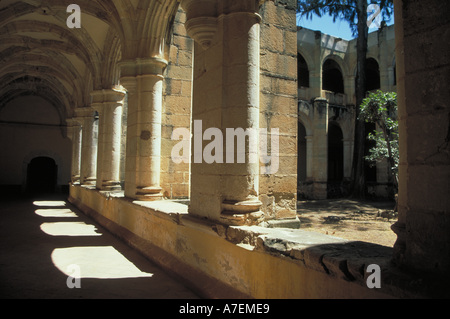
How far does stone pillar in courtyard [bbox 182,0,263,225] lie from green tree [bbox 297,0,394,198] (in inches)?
469

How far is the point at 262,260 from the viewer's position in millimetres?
2408

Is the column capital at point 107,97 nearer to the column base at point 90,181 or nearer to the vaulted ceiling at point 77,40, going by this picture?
the vaulted ceiling at point 77,40

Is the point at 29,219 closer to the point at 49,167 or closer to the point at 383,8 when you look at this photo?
the point at 49,167

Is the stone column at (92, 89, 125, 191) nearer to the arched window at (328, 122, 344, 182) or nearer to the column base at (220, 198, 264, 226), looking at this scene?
the column base at (220, 198, 264, 226)

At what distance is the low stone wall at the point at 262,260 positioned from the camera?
1.72m

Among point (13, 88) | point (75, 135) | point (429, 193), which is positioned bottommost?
point (429, 193)

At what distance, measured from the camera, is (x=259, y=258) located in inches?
95.9

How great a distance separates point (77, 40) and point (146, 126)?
5.09m

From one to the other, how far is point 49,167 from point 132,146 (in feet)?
45.1

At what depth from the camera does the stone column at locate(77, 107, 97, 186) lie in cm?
973

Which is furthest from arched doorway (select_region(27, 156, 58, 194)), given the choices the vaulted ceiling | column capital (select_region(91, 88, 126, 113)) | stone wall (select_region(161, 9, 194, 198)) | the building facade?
stone wall (select_region(161, 9, 194, 198))

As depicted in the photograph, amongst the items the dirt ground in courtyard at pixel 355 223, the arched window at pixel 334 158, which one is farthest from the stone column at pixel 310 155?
the arched window at pixel 334 158
